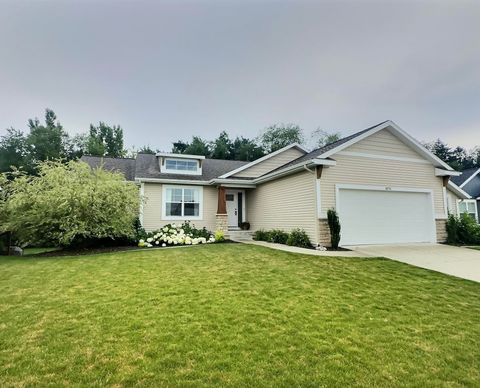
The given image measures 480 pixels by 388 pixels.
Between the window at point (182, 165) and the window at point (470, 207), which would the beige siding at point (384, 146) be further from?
the window at point (470, 207)

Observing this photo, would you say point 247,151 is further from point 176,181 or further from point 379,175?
point 379,175

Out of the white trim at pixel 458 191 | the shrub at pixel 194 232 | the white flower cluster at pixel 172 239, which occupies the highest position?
the white trim at pixel 458 191

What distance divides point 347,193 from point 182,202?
8.36 metres

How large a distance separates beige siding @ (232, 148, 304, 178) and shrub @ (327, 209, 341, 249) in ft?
21.8

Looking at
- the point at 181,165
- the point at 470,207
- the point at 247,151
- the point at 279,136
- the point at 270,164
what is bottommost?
the point at 470,207

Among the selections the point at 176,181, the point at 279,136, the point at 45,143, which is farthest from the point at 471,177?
the point at 45,143

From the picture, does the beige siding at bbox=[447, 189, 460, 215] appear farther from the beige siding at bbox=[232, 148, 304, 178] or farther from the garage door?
the beige siding at bbox=[232, 148, 304, 178]

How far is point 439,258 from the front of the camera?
8188 millimetres

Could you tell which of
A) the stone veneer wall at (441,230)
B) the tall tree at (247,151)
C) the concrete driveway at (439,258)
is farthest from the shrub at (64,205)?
the tall tree at (247,151)

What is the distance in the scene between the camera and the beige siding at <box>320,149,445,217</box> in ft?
33.8

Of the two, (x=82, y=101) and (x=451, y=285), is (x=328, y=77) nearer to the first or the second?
(x=451, y=285)

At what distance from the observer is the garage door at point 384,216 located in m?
10.6

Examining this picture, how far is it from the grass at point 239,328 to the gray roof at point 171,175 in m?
8.66

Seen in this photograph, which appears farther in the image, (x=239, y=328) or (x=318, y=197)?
(x=318, y=197)
